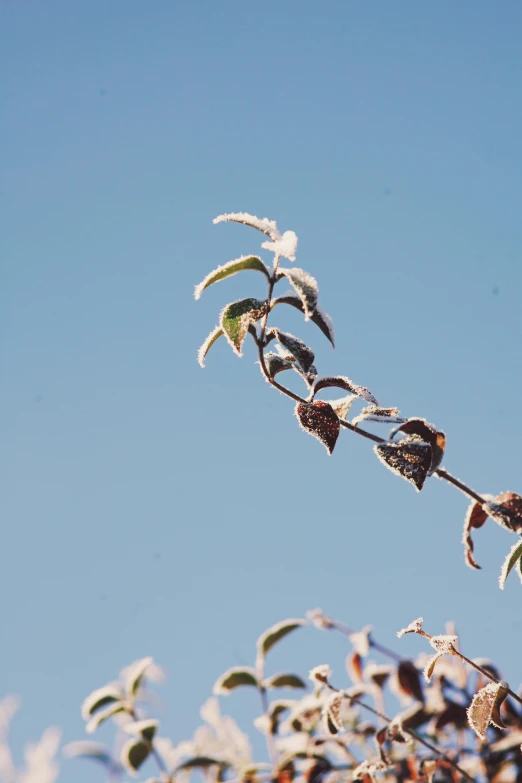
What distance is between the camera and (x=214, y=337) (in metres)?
1.37

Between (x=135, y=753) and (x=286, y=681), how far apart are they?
597 millimetres

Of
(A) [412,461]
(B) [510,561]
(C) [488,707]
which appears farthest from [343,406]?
(C) [488,707]

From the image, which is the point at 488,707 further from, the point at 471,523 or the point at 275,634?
the point at 275,634

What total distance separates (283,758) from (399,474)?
157 cm

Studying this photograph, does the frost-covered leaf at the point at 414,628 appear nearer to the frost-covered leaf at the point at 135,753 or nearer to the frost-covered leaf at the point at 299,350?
the frost-covered leaf at the point at 299,350

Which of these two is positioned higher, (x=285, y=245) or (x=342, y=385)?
(x=285, y=245)

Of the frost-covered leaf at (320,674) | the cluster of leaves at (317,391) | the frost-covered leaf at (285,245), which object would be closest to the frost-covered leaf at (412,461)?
the cluster of leaves at (317,391)

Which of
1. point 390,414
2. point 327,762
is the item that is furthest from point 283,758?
point 390,414

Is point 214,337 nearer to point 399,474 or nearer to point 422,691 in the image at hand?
point 399,474

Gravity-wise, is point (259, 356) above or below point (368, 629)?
above

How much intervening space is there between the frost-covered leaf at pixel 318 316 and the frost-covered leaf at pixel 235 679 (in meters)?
1.65

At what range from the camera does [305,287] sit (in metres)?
1.13

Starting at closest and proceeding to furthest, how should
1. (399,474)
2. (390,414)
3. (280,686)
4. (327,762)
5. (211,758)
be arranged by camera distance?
(399,474), (390,414), (327,762), (211,758), (280,686)

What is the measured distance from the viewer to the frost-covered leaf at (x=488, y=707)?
4.27 feet
